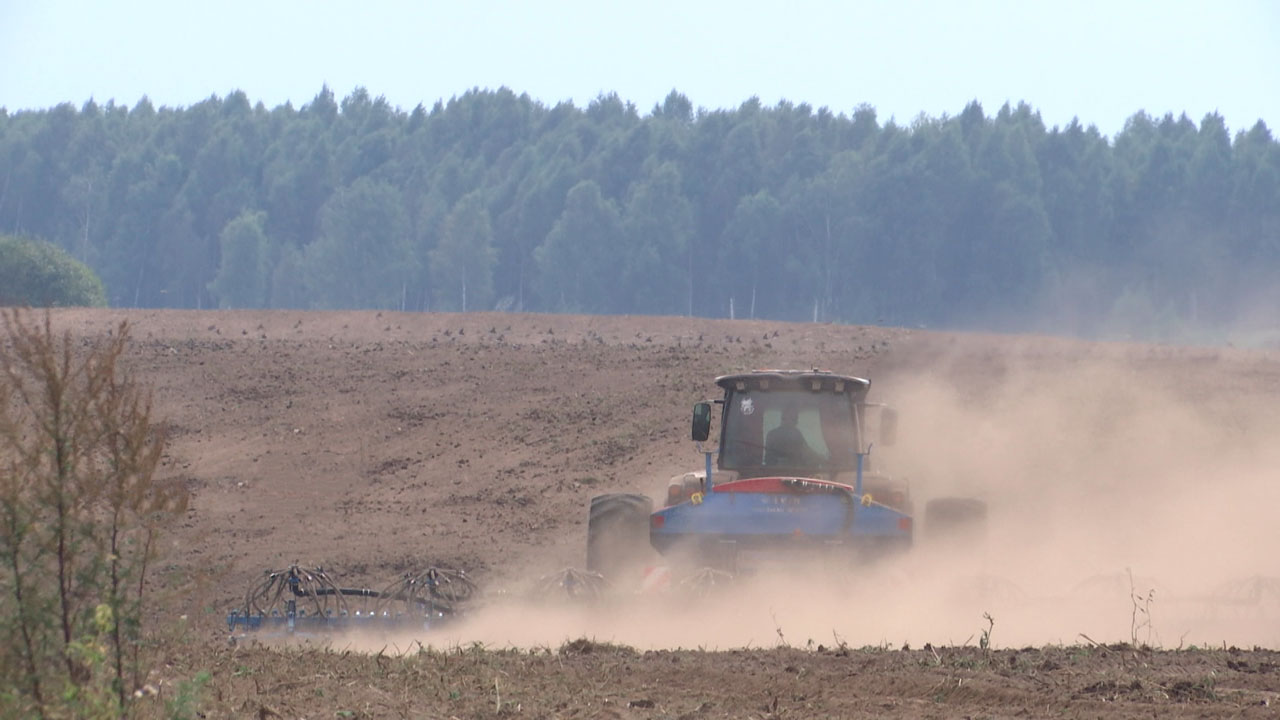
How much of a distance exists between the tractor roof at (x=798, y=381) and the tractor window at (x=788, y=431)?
3.5 inches

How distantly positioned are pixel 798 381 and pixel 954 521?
7.01 feet

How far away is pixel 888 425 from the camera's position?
15852mm

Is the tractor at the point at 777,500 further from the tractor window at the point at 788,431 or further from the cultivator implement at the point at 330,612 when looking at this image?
the cultivator implement at the point at 330,612

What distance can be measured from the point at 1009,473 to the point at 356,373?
15884 mm

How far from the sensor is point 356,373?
115 feet

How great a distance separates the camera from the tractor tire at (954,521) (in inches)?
615

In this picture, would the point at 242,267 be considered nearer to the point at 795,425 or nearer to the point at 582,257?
the point at 582,257

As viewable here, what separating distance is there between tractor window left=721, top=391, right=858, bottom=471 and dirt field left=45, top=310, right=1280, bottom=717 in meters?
1.56

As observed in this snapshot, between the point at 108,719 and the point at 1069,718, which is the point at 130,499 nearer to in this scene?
the point at 108,719

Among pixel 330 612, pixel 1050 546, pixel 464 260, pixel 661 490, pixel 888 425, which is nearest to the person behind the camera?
pixel 330 612

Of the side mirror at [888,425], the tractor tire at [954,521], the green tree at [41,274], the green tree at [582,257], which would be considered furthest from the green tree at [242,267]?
the tractor tire at [954,521]

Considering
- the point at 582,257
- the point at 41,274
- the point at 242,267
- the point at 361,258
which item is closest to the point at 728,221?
the point at 582,257

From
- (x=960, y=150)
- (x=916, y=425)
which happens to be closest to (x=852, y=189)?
(x=960, y=150)

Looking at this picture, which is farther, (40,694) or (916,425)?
(916,425)
